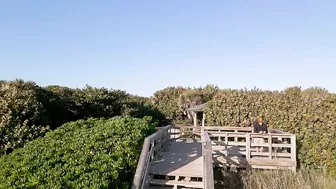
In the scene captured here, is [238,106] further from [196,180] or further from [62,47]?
[62,47]

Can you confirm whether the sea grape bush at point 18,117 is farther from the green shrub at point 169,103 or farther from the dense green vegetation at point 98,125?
the green shrub at point 169,103

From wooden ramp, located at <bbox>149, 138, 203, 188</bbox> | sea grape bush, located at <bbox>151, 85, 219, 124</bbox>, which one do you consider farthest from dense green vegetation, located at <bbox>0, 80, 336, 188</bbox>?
sea grape bush, located at <bbox>151, 85, 219, 124</bbox>

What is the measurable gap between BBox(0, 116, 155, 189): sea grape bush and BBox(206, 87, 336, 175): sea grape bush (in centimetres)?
659

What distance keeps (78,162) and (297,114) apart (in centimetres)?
950

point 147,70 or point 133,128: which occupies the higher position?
point 147,70

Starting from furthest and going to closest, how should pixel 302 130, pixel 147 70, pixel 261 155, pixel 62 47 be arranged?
pixel 147 70, pixel 62 47, pixel 302 130, pixel 261 155

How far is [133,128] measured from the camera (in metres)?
7.90

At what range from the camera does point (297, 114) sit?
446 inches

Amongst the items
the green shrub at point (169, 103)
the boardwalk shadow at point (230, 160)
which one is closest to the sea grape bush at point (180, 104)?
the green shrub at point (169, 103)

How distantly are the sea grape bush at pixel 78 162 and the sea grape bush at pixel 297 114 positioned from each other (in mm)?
6594

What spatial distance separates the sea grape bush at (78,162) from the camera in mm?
4430

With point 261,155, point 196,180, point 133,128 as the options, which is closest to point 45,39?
point 133,128

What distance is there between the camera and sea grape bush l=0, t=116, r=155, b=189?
4.43m

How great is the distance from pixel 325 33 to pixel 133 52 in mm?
9329
